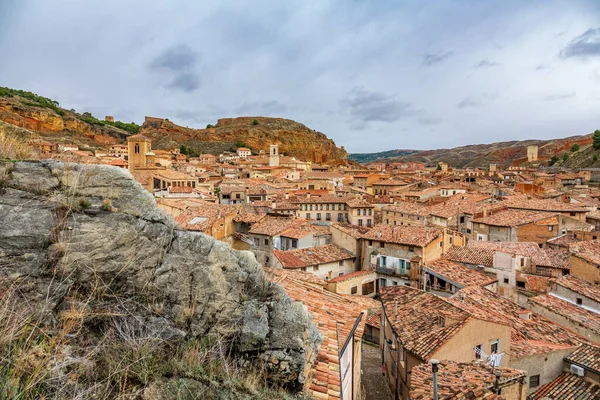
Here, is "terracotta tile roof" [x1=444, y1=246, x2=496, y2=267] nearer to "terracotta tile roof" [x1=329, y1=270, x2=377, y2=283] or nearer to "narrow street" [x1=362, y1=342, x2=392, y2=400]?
"terracotta tile roof" [x1=329, y1=270, x2=377, y2=283]

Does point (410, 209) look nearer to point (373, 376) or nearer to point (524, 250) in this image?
point (524, 250)

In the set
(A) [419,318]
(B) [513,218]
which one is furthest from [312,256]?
(B) [513,218]

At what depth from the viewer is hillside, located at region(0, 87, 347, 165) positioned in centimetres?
10006

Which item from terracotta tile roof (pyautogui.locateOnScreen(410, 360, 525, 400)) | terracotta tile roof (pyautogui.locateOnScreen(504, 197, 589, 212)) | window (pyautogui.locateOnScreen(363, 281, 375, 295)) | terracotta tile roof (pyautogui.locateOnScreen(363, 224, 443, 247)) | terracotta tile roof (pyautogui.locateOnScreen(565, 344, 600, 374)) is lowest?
window (pyautogui.locateOnScreen(363, 281, 375, 295))

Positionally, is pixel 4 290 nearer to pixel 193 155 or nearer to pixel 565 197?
pixel 565 197

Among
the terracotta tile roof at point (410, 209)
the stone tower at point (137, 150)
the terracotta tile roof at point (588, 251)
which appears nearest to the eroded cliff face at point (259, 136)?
the stone tower at point (137, 150)

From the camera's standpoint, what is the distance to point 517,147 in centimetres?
19150

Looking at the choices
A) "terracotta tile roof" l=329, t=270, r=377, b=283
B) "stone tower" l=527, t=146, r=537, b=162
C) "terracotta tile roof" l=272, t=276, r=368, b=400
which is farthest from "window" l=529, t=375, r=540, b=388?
"stone tower" l=527, t=146, r=537, b=162

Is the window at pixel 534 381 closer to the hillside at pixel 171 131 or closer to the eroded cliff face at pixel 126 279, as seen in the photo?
the eroded cliff face at pixel 126 279

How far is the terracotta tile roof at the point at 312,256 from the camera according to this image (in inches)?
968

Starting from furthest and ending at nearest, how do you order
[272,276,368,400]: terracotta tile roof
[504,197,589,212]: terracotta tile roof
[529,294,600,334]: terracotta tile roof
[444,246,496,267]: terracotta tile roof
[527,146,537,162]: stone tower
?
[527,146,537,162]: stone tower, [504,197,589,212]: terracotta tile roof, [444,246,496,267]: terracotta tile roof, [529,294,600,334]: terracotta tile roof, [272,276,368,400]: terracotta tile roof

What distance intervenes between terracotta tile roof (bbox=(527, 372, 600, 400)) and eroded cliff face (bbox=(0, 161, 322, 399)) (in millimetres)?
10392

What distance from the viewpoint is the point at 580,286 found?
730 inches

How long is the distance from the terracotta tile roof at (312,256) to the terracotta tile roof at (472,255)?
6.65 meters
